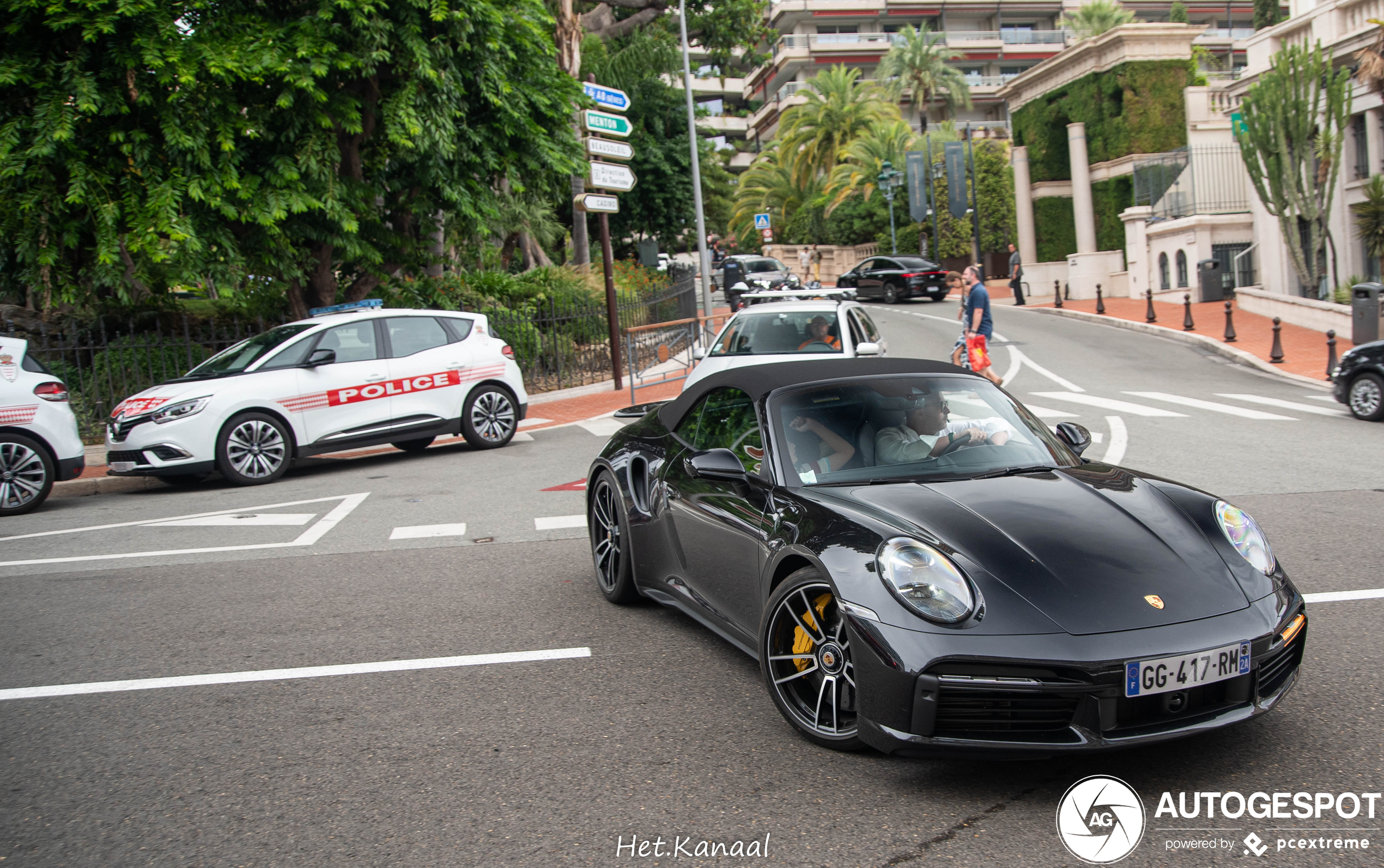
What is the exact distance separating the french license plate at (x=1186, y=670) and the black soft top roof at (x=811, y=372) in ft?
6.19

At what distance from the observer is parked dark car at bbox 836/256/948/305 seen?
37406mm

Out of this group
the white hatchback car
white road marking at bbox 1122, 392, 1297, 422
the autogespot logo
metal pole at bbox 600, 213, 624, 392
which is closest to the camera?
the autogespot logo

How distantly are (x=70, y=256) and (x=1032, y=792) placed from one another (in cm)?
1578

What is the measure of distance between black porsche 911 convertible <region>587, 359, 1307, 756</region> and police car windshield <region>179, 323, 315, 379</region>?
818cm

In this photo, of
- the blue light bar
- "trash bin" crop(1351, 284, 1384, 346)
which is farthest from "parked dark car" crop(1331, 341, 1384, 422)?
the blue light bar

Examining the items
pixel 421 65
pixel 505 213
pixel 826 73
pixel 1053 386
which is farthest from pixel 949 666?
pixel 826 73

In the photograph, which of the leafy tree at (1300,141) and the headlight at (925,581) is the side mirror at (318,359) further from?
the leafy tree at (1300,141)

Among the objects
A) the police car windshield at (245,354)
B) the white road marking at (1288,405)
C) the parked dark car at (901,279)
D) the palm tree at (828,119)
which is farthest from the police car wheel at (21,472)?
the palm tree at (828,119)

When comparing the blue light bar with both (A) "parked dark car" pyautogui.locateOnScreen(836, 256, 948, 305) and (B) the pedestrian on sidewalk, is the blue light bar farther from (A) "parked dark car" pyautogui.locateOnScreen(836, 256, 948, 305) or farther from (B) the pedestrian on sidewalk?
(A) "parked dark car" pyautogui.locateOnScreen(836, 256, 948, 305)

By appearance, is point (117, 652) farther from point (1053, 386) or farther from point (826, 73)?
point (826, 73)

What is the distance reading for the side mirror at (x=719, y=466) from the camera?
4.62 metres

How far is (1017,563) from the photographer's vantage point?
12.1 feet

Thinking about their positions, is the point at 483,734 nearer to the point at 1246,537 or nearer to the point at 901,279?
the point at 1246,537

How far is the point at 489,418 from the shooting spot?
13688 millimetres
